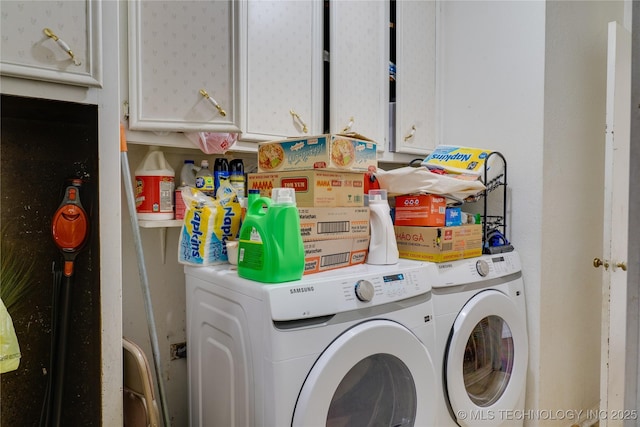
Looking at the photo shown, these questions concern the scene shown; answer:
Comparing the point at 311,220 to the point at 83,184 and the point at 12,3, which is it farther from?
the point at 12,3

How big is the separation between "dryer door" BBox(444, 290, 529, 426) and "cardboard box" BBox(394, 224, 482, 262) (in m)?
0.19

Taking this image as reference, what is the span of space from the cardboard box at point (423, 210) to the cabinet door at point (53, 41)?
1.14m

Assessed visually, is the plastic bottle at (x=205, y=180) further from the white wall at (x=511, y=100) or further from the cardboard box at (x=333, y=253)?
the white wall at (x=511, y=100)

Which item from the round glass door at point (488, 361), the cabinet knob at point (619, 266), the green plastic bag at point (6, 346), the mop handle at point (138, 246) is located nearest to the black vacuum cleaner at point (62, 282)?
the mop handle at point (138, 246)

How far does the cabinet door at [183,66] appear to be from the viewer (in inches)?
50.4

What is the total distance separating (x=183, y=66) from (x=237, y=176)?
1.47 feet

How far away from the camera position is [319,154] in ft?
4.20

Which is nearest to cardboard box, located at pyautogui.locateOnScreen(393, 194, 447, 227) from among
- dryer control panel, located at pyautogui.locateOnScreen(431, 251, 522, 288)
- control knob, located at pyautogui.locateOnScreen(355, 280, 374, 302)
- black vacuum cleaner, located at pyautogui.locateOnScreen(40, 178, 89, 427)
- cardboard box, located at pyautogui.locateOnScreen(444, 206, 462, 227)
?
cardboard box, located at pyautogui.locateOnScreen(444, 206, 462, 227)

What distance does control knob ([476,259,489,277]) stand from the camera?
1665 millimetres

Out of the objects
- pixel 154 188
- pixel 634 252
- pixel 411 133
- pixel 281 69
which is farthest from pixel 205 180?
pixel 634 252

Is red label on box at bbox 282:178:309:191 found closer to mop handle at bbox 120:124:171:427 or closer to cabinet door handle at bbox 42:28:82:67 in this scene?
mop handle at bbox 120:124:171:427

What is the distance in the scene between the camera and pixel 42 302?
4.12 ft

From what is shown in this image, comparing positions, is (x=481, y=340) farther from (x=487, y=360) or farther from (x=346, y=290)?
(x=346, y=290)

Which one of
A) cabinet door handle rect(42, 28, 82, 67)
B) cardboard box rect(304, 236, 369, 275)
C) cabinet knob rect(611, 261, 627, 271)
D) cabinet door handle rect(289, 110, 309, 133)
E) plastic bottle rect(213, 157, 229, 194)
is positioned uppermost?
cabinet door handle rect(42, 28, 82, 67)
